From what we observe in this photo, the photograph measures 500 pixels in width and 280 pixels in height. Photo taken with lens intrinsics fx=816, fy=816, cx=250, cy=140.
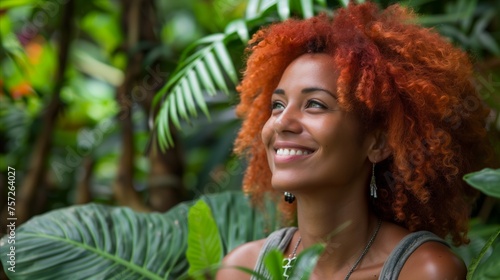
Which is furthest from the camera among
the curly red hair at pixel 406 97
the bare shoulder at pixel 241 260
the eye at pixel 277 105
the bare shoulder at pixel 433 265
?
the bare shoulder at pixel 241 260

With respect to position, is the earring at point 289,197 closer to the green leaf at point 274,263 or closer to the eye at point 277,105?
the eye at point 277,105

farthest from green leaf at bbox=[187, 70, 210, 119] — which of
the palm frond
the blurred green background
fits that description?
the blurred green background

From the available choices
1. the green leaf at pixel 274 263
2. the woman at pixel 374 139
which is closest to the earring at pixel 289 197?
the woman at pixel 374 139

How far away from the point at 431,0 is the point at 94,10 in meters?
1.51

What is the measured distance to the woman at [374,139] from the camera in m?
1.83

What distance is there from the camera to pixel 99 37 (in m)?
4.61

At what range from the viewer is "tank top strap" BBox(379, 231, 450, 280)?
5.87 ft

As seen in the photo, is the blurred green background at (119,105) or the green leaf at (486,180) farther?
the blurred green background at (119,105)

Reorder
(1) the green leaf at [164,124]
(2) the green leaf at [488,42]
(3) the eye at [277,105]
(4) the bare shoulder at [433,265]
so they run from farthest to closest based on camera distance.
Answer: (2) the green leaf at [488,42] → (1) the green leaf at [164,124] → (3) the eye at [277,105] → (4) the bare shoulder at [433,265]

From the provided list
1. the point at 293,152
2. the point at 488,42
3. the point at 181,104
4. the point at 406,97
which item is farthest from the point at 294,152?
the point at 488,42

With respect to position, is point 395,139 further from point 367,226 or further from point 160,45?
point 160,45

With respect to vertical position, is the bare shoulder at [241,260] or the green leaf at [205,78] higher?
the green leaf at [205,78]

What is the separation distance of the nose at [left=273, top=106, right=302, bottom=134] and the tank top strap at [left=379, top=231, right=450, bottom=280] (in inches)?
13.6

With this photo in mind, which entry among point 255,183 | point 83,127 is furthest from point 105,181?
point 255,183
